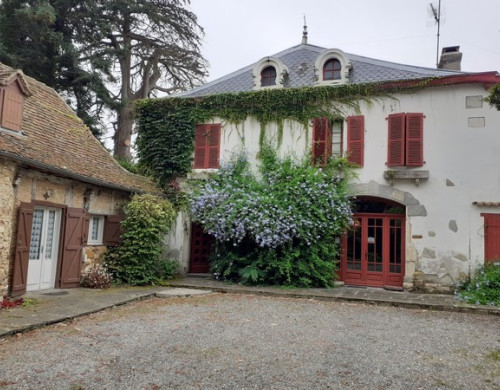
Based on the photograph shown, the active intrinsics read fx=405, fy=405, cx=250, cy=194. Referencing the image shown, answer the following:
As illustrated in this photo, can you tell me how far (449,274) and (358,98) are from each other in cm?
492

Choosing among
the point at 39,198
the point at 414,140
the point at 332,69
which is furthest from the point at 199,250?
the point at 414,140

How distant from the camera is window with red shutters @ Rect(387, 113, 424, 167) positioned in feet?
32.9

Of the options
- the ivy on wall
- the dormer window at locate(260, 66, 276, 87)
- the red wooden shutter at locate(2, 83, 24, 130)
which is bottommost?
the red wooden shutter at locate(2, 83, 24, 130)

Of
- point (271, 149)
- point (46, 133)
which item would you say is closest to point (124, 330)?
point (46, 133)

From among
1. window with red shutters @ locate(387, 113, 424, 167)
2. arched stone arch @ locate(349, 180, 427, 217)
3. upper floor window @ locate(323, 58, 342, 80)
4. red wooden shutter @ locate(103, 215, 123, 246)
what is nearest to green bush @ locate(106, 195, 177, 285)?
red wooden shutter @ locate(103, 215, 123, 246)

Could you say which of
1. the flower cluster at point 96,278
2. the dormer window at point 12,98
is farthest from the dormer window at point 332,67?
the flower cluster at point 96,278

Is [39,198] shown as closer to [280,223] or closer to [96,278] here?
[96,278]

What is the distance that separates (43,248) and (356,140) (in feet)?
25.7

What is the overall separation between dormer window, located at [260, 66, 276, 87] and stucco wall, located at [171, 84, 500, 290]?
10.6 ft

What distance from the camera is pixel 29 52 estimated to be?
14.9 m

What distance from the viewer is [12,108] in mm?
7605

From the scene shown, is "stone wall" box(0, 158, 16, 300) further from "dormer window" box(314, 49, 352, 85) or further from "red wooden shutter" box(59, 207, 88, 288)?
"dormer window" box(314, 49, 352, 85)

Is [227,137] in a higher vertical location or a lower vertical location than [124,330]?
higher

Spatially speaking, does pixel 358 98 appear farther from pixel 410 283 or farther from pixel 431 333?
pixel 431 333
